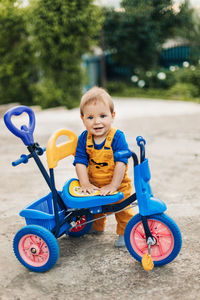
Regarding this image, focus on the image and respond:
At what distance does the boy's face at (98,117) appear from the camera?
2.62 m

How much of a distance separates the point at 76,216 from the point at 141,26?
16995mm

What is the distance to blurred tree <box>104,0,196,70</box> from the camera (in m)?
18.0

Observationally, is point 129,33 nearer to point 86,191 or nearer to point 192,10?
point 192,10

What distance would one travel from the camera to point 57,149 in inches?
102

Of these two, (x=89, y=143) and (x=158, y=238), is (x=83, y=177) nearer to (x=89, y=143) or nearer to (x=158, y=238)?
(x=89, y=143)

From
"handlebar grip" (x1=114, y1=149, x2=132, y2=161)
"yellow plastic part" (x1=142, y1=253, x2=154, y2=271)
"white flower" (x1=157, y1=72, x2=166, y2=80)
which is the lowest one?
"white flower" (x1=157, y1=72, x2=166, y2=80)

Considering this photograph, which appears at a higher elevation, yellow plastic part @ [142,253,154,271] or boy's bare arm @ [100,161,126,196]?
boy's bare arm @ [100,161,126,196]

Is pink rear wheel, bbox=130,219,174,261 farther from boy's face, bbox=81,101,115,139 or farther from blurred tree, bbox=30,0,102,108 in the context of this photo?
blurred tree, bbox=30,0,102,108

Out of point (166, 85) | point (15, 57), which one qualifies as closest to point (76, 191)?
point (15, 57)

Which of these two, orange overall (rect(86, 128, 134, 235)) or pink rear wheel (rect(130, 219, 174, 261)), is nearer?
pink rear wheel (rect(130, 219, 174, 261))

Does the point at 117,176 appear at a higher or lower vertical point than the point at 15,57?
lower

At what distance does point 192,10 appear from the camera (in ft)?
60.8

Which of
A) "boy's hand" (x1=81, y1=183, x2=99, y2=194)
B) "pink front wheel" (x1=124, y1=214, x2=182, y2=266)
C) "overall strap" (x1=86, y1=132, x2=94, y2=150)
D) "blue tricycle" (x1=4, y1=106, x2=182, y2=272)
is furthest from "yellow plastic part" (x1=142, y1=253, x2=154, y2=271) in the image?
"overall strap" (x1=86, y1=132, x2=94, y2=150)

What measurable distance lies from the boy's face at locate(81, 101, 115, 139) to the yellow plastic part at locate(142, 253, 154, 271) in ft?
3.06
